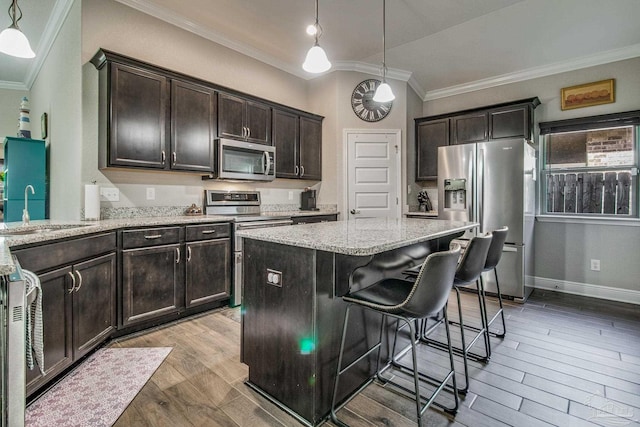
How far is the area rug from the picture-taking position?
160 cm

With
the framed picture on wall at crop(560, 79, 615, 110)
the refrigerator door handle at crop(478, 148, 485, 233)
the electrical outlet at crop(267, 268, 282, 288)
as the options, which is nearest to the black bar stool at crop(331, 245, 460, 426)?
the electrical outlet at crop(267, 268, 282, 288)

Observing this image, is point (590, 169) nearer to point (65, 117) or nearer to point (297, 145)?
point (297, 145)

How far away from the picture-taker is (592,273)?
3686 millimetres

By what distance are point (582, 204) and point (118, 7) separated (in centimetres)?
551

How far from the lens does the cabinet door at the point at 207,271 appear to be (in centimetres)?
286

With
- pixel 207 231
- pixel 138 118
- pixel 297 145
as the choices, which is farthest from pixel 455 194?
pixel 138 118

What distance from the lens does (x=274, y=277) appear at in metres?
1.71

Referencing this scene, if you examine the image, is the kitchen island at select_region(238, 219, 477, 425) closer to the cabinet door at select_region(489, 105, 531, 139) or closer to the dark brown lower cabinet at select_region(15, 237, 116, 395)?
the dark brown lower cabinet at select_region(15, 237, 116, 395)

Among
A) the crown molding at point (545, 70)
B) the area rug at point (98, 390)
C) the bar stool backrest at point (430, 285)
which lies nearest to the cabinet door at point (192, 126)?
the area rug at point (98, 390)

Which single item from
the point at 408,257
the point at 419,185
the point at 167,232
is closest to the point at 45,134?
the point at 167,232

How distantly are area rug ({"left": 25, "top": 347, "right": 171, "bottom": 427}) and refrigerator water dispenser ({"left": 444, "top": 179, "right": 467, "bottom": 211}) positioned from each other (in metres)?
3.45

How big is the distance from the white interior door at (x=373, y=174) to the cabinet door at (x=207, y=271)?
2.02m

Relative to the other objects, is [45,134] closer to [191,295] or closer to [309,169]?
[191,295]

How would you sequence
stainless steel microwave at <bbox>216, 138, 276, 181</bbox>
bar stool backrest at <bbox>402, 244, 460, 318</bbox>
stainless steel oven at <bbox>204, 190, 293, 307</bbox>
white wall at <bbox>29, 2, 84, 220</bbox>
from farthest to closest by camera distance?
1. stainless steel microwave at <bbox>216, 138, 276, 181</bbox>
2. stainless steel oven at <bbox>204, 190, 293, 307</bbox>
3. white wall at <bbox>29, 2, 84, 220</bbox>
4. bar stool backrest at <bbox>402, 244, 460, 318</bbox>
